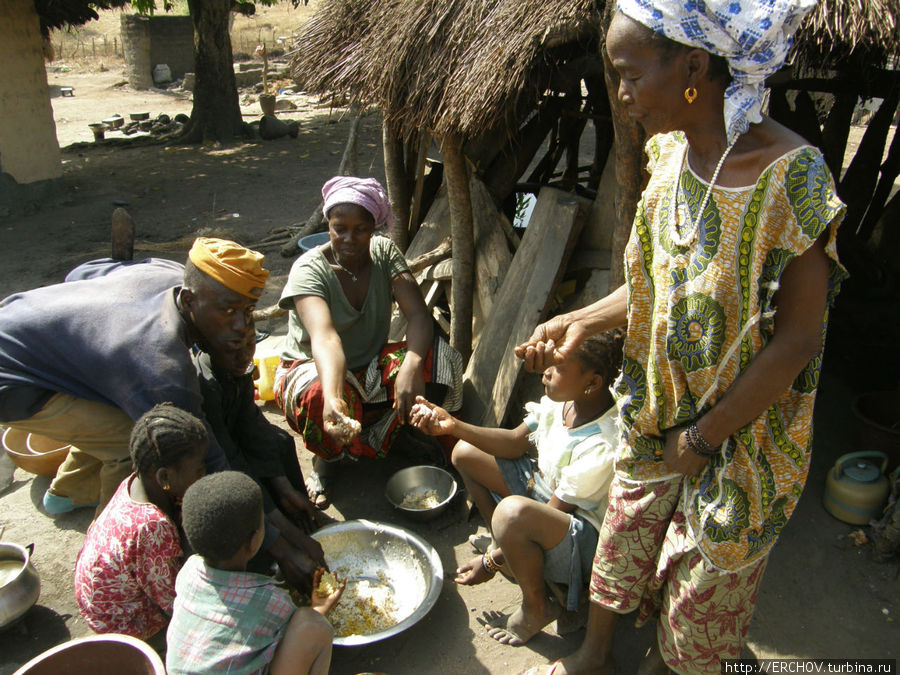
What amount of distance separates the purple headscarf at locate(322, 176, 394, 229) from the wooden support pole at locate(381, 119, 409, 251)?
1197 mm

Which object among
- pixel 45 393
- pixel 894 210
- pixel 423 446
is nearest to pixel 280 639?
pixel 45 393

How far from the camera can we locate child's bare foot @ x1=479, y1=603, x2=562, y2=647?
8.33 ft

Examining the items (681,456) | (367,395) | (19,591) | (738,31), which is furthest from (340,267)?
(738,31)

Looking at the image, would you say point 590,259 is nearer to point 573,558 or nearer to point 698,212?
point 573,558

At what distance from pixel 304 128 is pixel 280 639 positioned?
13.4 m

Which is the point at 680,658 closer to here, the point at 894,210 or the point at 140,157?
the point at 894,210

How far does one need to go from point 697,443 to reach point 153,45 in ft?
70.0

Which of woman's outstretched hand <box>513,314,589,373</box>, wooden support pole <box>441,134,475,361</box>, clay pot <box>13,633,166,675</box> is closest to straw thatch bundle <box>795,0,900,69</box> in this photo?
woman's outstretched hand <box>513,314,589,373</box>

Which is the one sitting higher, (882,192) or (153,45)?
(153,45)

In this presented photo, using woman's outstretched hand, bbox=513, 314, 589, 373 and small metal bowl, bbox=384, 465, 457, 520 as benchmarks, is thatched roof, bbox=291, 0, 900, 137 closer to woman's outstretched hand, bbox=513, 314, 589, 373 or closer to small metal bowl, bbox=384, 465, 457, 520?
woman's outstretched hand, bbox=513, 314, 589, 373

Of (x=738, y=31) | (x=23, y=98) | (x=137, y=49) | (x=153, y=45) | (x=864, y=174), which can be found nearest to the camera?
(x=738, y=31)

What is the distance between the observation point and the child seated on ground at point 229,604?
1.97 m

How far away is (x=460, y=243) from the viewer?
12.9 feet

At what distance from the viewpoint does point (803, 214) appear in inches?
61.3
